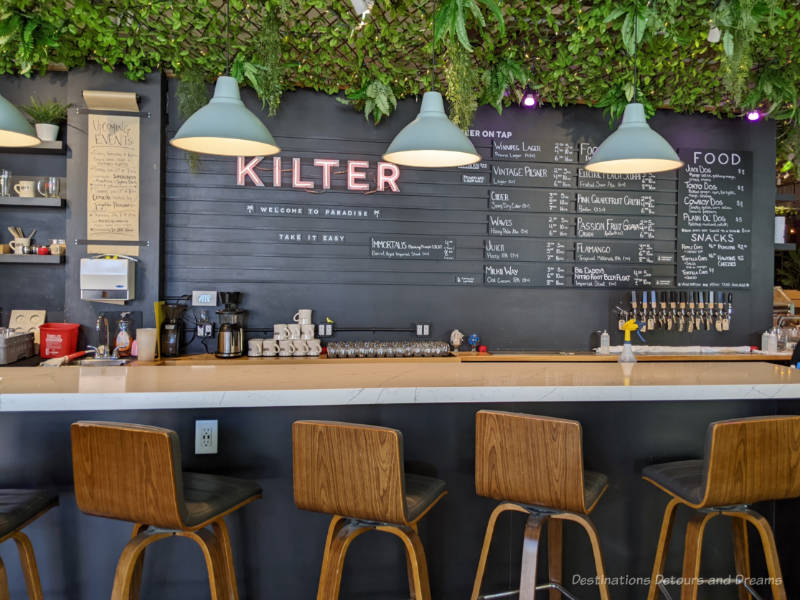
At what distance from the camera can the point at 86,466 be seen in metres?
1.64

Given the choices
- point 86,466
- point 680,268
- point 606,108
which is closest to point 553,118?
point 606,108

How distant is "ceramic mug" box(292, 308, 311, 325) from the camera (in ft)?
13.9

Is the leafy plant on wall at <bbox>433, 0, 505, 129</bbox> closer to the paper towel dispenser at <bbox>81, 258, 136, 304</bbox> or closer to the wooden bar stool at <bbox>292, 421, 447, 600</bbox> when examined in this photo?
the wooden bar stool at <bbox>292, 421, 447, 600</bbox>

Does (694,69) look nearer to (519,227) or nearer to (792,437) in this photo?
(519,227)

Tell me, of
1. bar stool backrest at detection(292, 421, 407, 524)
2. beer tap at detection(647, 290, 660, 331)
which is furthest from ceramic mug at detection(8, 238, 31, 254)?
beer tap at detection(647, 290, 660, 331)

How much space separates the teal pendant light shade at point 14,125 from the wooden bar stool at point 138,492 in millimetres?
1411

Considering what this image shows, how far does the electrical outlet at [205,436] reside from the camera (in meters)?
2.11

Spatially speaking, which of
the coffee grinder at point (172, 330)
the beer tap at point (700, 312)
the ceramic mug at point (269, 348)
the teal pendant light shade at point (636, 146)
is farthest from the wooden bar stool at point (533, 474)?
the beer tap at point (700, 312)

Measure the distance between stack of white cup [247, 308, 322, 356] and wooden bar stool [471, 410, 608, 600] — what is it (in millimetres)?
2446

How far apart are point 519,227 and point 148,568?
354 cm

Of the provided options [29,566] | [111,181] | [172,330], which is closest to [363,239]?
[172,330]

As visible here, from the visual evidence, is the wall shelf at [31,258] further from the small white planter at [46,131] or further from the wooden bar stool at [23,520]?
the wooden bar stool at [23,520]

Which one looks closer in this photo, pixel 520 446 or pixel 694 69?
pixel 520 446

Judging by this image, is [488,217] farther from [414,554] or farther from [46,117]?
[46,117]
